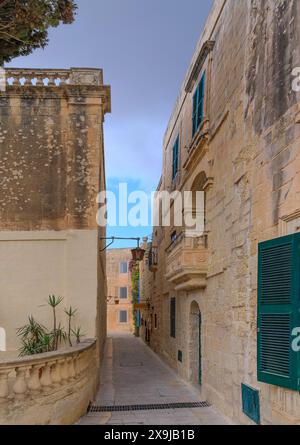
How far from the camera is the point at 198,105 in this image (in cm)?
1095

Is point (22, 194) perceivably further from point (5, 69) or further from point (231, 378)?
point (231, 378)

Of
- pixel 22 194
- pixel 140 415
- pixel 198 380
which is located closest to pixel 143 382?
pixel 198 380

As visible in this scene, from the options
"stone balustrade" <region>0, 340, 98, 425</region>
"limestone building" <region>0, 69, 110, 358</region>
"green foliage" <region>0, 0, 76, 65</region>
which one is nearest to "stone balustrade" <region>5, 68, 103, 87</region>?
"limestone building" <region>0, 69, 110, 358</region>

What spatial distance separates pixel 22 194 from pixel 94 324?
139 inches

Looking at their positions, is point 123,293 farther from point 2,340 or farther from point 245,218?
point 245,218

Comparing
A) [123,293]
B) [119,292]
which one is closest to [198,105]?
[119,292]

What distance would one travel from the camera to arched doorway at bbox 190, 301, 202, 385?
1134cm

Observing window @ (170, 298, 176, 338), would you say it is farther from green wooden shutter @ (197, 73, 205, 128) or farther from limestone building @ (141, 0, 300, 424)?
green wooden shutter @ (197, 73, 205, 128)

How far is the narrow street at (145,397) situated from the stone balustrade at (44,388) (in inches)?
26.5

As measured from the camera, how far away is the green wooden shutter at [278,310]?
16.8ft

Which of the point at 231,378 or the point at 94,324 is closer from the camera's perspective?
the point at 231,378

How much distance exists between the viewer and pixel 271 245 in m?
5.71

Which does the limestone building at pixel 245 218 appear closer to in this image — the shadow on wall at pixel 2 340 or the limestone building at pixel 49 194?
the limestone building at pixel 49 194

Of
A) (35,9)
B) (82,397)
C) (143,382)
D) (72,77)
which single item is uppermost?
(72,77)
